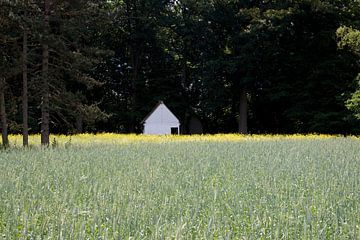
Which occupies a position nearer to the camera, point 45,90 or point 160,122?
point 45,90

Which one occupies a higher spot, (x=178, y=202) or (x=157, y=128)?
(x=157, y=128)

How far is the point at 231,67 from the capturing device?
117 ft

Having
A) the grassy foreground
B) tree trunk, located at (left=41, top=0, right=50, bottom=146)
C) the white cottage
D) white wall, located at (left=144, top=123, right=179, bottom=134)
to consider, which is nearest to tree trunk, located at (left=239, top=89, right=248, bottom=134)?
the white cottage

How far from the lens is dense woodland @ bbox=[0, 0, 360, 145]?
115 feet

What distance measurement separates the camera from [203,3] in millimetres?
38094

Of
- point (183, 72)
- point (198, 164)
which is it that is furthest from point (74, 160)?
point (183, 72)

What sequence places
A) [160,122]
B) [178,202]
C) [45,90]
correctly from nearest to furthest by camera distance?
[178,202] < [45,90] < [160,122]

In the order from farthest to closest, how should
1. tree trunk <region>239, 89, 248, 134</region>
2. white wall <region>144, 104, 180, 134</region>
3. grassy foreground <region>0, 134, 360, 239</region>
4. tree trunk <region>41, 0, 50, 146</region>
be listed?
tree trunk <region>239, 89, 248, 134</region>
white wall <region>144, 104, 180, 134</region>
tree trunk <region>41, 0, 50, 146</region>
grassy foreground <region>0, 134, 360, 239</region>

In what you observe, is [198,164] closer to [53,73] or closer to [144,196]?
[144,196]

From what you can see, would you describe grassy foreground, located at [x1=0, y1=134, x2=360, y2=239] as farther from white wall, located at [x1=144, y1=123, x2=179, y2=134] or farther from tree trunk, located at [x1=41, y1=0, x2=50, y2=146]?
white wall, located at [x1=144, y1=123, x2=179, y2=134]

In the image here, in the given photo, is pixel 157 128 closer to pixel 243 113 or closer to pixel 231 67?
pixel 231 67

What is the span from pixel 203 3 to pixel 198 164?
2876 centimetres

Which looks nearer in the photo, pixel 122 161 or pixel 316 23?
pixel 122 161

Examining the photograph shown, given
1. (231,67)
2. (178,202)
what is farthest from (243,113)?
(178,202)
